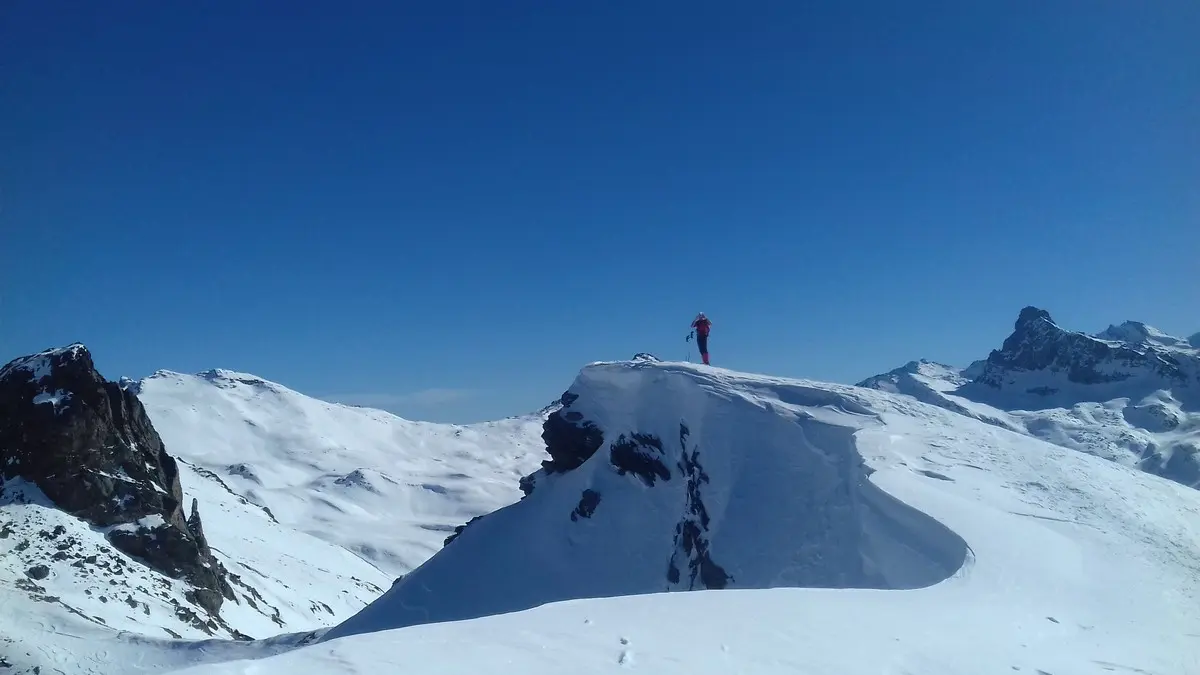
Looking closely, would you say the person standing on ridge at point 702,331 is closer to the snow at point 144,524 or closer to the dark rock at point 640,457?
the dark rock at point 640,457

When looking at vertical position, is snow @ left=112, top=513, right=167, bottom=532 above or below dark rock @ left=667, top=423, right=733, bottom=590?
below

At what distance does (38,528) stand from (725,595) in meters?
54.5

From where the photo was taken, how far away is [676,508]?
3488 cm

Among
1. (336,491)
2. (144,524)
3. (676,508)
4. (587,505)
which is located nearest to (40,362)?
(144,524)

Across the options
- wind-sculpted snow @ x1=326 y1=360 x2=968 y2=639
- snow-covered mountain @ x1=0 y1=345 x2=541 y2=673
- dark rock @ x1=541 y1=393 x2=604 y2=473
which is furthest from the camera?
dark rock @ x1=541 y1=393 x2=604 y2=473

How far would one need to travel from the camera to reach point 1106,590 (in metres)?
13.9

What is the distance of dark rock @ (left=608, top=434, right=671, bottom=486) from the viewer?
37.5 meters

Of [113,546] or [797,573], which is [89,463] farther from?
[797,573]

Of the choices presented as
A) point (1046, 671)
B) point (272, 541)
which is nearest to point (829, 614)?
point (1046, 671)

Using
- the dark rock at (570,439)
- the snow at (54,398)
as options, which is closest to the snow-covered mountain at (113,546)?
the snow at (54,398)

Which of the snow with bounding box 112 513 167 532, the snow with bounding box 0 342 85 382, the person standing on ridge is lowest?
the snow with bounding box 112 513 167 532

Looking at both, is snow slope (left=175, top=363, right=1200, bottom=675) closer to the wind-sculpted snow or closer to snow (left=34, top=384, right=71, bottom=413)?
the wind-sculpted snow

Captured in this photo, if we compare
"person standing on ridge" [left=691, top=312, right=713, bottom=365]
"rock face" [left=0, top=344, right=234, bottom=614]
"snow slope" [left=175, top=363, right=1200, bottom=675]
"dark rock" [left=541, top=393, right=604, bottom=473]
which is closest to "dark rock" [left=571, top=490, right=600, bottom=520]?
"snow slope" [left=175, top=363, right=1200, bottom=675]

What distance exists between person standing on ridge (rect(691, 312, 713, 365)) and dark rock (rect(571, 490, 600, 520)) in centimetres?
991
